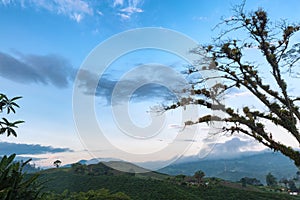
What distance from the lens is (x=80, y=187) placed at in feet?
112

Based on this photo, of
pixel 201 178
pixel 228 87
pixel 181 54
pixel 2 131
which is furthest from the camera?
pixel 201 178

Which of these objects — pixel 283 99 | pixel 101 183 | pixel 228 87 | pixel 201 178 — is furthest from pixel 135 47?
pixel 201 178

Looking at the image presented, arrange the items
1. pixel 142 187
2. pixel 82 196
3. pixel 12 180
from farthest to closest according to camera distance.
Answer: pixel 142 187 < pixel 82 196 < pixel 12 180

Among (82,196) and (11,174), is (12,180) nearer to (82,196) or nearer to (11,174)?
(11,174)

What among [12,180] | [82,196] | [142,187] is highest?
[12,180]

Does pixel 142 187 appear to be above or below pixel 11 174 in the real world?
below

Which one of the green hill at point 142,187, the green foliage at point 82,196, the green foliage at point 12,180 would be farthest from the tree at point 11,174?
the green hill at point 142,187

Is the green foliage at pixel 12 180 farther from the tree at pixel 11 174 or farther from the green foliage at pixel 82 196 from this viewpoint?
the green foliage at pixel 82 196

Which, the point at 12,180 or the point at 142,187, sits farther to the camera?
the point at 142,187

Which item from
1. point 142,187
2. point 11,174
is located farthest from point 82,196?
point 142,187

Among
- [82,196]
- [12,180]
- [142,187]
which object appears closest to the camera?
[12,180]

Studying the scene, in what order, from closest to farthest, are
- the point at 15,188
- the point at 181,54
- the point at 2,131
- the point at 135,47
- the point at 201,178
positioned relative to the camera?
the point at 15,188
the point at 2,131
the point at 135,47
the point at 181,54
the point at 201,178

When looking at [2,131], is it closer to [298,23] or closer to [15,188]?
[15,188]

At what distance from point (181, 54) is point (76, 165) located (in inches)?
1694
